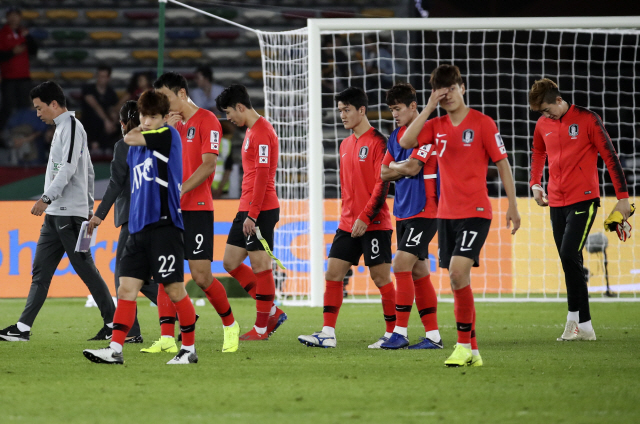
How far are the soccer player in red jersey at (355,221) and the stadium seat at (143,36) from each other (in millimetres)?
12286

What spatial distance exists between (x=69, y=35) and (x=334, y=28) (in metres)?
9.77

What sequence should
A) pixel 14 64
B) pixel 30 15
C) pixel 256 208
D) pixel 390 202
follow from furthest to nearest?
pixel 30 15
pixel 14 64
pixel 390 202
pixel 256 208

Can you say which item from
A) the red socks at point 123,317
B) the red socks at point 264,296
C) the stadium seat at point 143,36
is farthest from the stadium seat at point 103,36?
the red socks at point 123,317

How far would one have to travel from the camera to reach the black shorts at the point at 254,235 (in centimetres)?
718

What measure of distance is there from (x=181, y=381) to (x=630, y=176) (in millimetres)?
11727

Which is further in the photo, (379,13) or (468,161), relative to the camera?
(379,13)

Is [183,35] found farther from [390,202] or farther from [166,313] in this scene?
[166,313]

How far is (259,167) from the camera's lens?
6906 mm

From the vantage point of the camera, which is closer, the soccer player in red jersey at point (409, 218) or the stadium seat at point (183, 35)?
the soccer player in red jersey at point (409, 218)

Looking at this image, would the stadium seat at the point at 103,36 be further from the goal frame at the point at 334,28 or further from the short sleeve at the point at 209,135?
the short sleeve at the point at 209,135

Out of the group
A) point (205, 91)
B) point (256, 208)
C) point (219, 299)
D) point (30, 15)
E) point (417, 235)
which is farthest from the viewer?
point (30, 15)

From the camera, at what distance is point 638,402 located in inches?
165

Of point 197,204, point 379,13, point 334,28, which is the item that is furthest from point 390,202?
point 379,13

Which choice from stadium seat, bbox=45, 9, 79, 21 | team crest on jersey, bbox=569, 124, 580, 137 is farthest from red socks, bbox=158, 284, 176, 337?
stadium seat, bbox=45, 9, 79, 21
